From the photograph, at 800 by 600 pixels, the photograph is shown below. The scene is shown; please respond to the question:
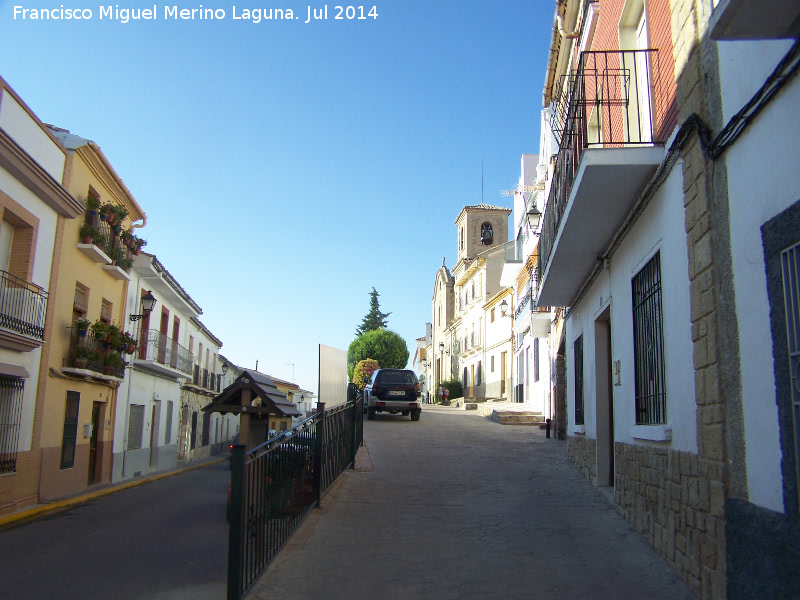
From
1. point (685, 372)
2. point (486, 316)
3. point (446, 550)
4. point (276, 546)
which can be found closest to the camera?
point (685, 372)

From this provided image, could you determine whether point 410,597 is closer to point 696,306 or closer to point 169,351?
point 696,306

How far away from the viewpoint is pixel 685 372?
514 cm

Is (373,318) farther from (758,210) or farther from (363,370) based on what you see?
(758,210)

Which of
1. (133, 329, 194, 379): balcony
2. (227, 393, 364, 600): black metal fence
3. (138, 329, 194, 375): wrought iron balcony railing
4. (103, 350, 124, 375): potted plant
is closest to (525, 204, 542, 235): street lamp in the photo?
(227, 393, 364, 600): black metal fence

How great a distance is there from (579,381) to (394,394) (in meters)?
10.5

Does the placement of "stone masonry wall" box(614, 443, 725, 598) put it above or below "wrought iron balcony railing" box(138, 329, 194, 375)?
below

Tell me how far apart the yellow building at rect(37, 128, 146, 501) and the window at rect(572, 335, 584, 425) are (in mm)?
10286

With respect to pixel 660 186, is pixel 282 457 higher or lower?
lower

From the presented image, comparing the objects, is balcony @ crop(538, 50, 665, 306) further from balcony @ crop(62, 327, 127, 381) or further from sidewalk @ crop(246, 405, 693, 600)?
balcony @ crop(62, 327, 127, 381)

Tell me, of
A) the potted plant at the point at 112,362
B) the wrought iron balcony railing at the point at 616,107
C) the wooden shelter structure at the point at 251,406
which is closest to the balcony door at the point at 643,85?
the wrought iron balcony railing at the point at 616,107

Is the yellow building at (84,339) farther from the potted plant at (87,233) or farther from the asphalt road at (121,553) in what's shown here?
the asphalt road at (121,553)

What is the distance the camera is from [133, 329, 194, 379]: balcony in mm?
21089

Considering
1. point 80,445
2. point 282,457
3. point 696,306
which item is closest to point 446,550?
point 282,457

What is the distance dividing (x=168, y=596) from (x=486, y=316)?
33.9 meters
